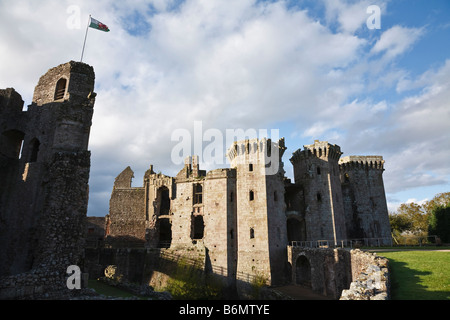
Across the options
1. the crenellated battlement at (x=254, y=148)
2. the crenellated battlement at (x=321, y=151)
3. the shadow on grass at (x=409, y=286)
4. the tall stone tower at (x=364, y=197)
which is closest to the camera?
the shadow on grass at (x=409, y=286)

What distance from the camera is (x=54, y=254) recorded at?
14055 millimetres

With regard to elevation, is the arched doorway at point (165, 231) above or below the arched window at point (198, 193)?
below

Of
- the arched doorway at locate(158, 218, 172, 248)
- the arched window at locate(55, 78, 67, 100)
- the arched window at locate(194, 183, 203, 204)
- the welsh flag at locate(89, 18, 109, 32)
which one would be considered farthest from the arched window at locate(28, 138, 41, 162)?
the arched doorway at locate(158, 218, 172, 248)

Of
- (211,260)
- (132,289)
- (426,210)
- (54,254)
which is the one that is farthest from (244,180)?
(426,210)

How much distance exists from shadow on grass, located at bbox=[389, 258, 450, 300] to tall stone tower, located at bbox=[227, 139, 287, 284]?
14.9 m

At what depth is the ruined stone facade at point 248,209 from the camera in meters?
29.6

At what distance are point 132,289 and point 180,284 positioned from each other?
7674mm

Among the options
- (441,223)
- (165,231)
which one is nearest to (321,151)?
(441,223)

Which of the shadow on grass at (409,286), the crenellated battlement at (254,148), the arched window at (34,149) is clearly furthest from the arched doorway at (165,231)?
the shadow on grass at (409,286)

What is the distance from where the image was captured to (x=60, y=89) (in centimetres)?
1841

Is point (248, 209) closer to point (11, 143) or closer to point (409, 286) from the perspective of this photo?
point (409, 286)

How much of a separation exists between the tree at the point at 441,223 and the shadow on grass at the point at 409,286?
85.5ft

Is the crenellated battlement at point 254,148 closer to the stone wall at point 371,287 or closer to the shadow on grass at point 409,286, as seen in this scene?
the stone wall at point 371,287
